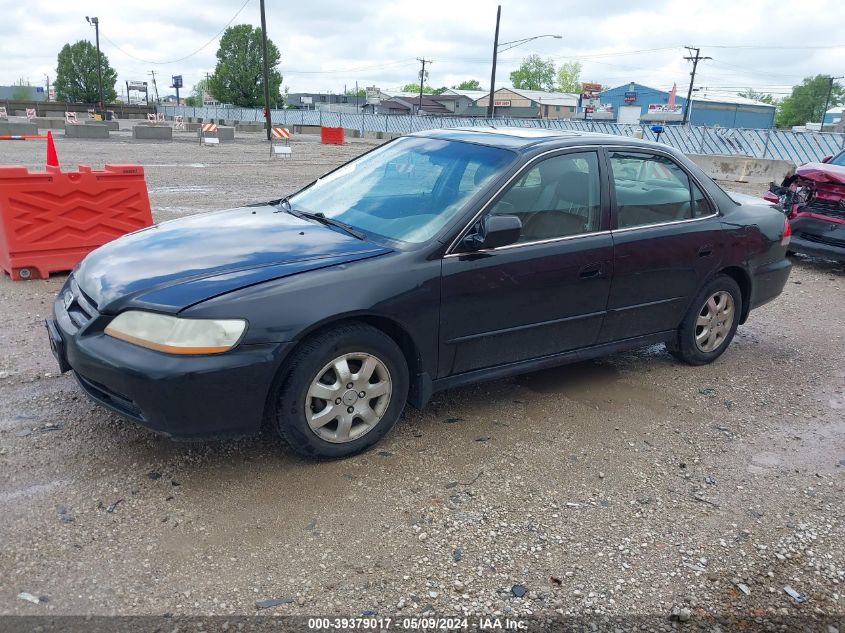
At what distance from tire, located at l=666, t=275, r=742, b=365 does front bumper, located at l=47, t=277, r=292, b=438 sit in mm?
3167

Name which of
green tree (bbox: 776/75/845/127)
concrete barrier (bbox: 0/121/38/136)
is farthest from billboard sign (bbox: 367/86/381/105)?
concrete barrier (bbox: 0/121/38/136)

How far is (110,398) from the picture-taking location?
126 inches

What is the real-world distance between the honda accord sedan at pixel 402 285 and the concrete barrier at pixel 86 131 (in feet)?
105

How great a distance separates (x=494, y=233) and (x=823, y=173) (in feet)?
24.1

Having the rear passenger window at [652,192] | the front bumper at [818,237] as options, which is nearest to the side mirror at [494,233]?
the rear passenger window at [652,192]

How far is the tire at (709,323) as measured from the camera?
4977mm

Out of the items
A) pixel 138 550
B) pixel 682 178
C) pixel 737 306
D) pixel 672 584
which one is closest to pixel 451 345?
pixel 672 584

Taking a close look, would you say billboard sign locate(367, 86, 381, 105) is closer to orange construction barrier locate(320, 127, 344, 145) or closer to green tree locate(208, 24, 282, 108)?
green tree locate(208, 24, 282, 108)

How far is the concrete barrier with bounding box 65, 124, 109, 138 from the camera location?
3198 centimetres

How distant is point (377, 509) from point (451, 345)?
997 millimetres

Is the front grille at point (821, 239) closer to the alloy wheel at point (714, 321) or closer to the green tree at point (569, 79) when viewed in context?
the alloy wheel at point (714, 321)

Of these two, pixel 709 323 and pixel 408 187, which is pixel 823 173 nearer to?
pixel 709 323

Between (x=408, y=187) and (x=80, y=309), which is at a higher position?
(x=408, y=187)

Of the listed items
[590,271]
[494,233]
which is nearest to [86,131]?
[590,271]
